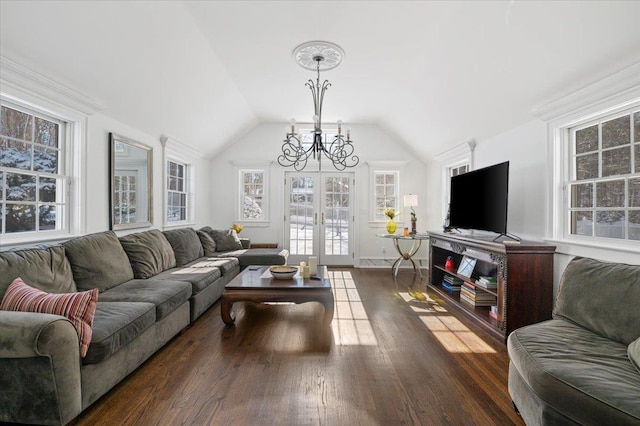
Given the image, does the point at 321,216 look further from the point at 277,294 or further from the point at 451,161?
the point at 277,294

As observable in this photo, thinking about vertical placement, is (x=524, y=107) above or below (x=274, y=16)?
below

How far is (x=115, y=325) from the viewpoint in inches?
75.7

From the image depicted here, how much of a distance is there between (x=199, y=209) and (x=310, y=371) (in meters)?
4.32

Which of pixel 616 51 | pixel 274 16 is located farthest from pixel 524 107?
pixel 274 16

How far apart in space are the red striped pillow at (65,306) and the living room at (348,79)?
85cm

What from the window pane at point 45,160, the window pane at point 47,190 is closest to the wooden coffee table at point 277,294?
the window pane at point 47,190

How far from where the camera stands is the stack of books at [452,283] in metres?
4.03

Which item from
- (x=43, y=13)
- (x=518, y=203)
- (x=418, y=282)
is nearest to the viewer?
(x=43, y=13)

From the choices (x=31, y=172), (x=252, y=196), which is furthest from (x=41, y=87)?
(x=252, y=196)

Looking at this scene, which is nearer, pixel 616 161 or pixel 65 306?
pixel 65 306

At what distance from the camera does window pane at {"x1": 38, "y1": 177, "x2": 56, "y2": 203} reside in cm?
273

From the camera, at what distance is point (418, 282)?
16.4ft

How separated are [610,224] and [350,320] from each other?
2433mm

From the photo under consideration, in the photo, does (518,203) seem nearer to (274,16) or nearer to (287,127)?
(274,16)
